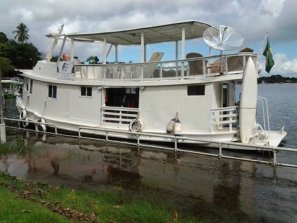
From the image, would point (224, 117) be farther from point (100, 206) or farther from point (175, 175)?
point (100, 206)

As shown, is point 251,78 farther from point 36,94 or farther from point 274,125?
point 274,125

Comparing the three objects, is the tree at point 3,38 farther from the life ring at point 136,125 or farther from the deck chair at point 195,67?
the deck chair at point 195,67

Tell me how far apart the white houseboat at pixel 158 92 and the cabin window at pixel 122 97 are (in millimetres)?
50

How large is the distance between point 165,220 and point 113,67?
41.8 feet

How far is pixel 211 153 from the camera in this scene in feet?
51.9

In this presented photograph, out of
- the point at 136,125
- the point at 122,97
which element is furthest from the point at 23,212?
the point at 122,97

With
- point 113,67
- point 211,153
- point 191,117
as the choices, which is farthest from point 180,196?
point 113,67

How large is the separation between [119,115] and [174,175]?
693 cm

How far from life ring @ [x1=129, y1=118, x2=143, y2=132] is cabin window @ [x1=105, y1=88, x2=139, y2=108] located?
5.77 feet

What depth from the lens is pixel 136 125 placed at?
59.1 feet

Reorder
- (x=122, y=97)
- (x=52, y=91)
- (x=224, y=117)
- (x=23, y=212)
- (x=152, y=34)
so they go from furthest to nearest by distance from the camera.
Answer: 1. (x=52, y=91)
2. (x=122, y=97)
3. (x=152, y=34)
4. (x=224, y=117)
5. (x=23, y=212)

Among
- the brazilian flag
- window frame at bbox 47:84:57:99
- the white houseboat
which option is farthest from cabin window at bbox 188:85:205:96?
window frame at bbox 47:84:57:99

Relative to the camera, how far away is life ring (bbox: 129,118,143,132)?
17828 mm

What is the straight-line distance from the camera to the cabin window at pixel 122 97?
19895 mm
